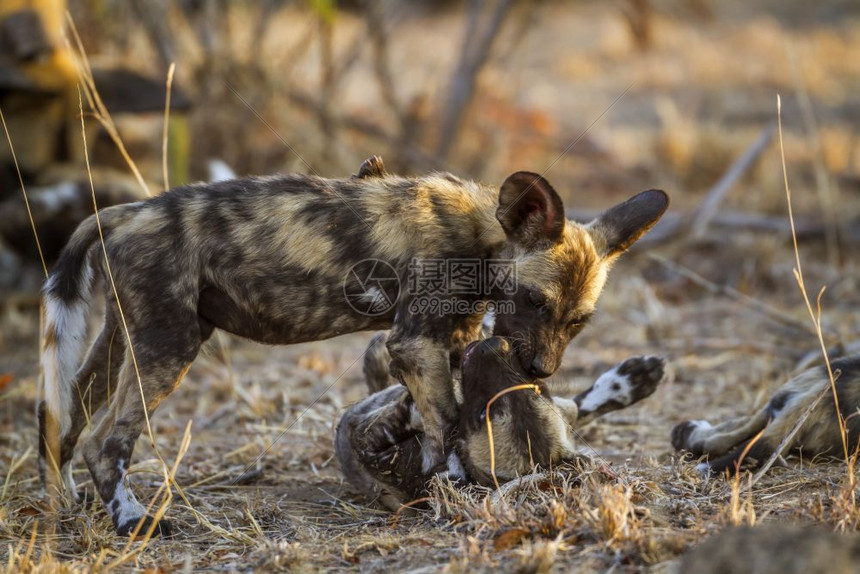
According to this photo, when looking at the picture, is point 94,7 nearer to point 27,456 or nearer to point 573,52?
point 27,456

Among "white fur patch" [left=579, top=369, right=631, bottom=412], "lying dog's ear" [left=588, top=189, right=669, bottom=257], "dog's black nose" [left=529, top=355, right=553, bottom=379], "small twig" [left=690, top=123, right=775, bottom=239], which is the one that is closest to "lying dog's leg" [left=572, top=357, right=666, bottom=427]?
"white fur patch" [left=579, top=369, right=631, bottom=412]

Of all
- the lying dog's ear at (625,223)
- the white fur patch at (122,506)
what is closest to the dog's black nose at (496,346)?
the lying dog's ear at (625,223)

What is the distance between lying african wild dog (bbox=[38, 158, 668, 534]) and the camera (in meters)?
3.26

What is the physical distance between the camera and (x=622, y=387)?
411 centimetres

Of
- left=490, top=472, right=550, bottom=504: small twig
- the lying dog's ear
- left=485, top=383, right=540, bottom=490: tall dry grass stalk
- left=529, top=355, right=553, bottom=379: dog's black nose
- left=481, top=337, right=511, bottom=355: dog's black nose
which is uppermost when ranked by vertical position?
the lying dog's ear

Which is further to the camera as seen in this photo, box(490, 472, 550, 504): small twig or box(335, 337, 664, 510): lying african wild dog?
box(335, 337, 664, 510): lying african wild dog

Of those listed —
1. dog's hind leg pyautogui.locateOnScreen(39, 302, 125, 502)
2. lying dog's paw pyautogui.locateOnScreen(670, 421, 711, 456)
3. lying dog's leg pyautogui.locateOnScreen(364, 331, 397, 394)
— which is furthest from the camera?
lying dog's leg pyautogui.locateOnScreen(364, 331, 397, 394)

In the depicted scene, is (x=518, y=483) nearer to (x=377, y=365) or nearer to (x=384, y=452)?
(x=384, y=452)

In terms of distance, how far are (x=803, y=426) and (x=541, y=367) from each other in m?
1.10

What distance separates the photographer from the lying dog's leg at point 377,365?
4234 mm

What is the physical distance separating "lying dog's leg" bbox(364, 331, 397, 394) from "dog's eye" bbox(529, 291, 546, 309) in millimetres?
984

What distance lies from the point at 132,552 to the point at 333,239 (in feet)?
4.26
